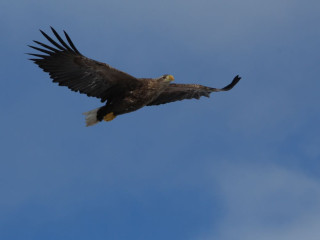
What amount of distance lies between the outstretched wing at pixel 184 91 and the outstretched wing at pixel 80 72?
1869 mm

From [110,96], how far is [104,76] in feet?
1.90

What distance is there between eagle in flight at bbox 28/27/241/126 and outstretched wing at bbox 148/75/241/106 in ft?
5.38

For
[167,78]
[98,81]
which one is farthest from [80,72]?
[167,78]

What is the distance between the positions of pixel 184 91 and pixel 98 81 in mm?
2903

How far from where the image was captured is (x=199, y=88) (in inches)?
723

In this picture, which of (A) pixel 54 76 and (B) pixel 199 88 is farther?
(B) pixel 199 88

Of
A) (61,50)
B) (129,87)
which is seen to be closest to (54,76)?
(61,50)

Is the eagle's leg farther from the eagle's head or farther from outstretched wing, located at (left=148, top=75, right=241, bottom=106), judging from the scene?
outstretched wing, located at (left=148, top=75, right=241, bottom=106)

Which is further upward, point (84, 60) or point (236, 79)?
point (236, 79)

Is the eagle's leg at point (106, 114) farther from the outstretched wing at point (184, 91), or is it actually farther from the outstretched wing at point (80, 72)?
the outstretched wing at point (184, 91)

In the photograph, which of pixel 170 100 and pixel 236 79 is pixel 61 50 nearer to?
pixel 170 100

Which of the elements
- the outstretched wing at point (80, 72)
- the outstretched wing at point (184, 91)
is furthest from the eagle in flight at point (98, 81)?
the outstretched wing at point (184, 91)

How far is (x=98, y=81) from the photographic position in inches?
643

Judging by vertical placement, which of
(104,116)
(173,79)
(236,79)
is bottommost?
(104,116)
